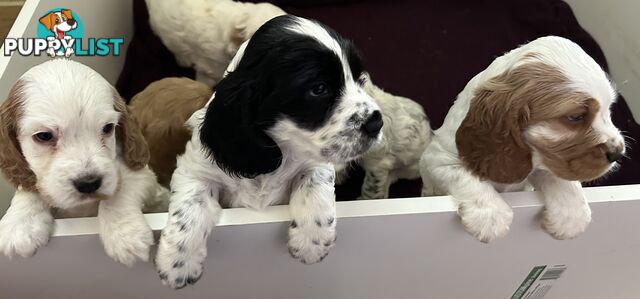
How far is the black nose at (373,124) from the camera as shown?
166 centimetres

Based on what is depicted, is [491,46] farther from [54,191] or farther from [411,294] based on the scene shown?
[54,191]

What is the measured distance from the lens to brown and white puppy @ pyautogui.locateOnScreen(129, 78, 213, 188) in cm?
240

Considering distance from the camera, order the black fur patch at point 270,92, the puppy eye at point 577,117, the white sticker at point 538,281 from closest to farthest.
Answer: the black fur patch at point 270,92
the puppy eye at point 577,117
the white sticker at point 538,281

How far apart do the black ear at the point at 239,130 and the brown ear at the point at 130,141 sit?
0.34m

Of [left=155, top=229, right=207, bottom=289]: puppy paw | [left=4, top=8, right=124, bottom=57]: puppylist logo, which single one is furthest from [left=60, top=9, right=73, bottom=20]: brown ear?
[left=155, top=229, right=207, bottom=289]: puppy paw

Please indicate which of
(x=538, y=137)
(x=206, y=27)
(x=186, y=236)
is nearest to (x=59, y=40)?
(x=206, y=27)

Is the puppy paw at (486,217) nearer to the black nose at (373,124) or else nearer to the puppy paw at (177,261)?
the black nose at (373,124)

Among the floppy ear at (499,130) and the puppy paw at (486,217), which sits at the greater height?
the floppy ear at (499,130)

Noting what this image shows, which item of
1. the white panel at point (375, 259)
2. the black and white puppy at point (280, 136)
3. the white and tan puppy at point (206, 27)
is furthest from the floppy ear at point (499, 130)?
the white and tan puppy at point (206, 27)

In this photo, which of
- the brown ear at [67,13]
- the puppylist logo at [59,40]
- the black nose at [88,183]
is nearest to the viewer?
the black nose at [88,183]

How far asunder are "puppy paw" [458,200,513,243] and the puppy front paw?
447 mm

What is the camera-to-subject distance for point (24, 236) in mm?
1732

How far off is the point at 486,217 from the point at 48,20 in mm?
2102

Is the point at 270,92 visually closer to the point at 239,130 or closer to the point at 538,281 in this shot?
the point at 239,130
